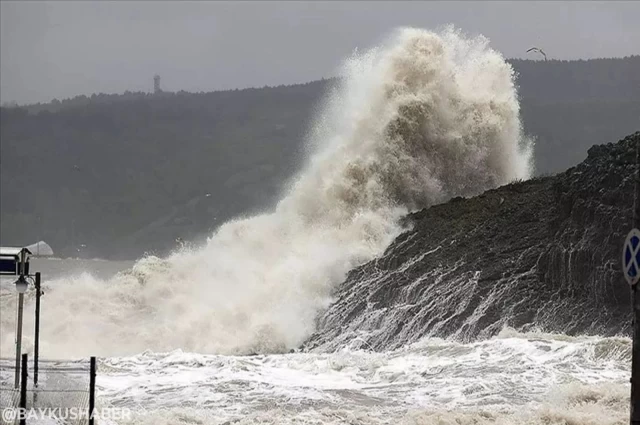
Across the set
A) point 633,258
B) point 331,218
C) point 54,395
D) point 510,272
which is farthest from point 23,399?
point 331,218

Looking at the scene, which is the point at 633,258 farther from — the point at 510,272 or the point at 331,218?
the point at 331,218

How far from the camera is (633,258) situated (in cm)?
847

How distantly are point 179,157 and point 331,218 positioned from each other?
87.5m

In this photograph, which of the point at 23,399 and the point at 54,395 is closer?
the point at 23,399

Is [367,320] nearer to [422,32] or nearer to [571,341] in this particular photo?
[571,341]

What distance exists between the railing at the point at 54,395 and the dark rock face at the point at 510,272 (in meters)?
8.47

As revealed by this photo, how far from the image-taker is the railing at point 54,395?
10.7m

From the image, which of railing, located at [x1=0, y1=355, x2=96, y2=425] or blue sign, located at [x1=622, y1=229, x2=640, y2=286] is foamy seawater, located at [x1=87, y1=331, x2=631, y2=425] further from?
blue sign, located at [x1=622, y1=229, x2=640, y2=286]

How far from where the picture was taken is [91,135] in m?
115

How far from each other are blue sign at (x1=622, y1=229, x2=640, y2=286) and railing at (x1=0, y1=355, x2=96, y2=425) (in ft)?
17.3

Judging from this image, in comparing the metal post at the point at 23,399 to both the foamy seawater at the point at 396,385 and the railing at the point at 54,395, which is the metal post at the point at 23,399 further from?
the foamy seawater at the point at 396,385

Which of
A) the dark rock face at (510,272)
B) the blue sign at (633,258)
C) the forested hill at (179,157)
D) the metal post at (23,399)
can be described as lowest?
the metal post at (23,399)

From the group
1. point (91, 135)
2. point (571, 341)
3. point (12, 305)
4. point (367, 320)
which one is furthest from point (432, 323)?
point (91, 135)

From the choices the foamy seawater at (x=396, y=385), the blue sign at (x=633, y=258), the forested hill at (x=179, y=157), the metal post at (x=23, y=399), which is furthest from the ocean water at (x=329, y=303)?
the forested hill at (x=179, y=157)
